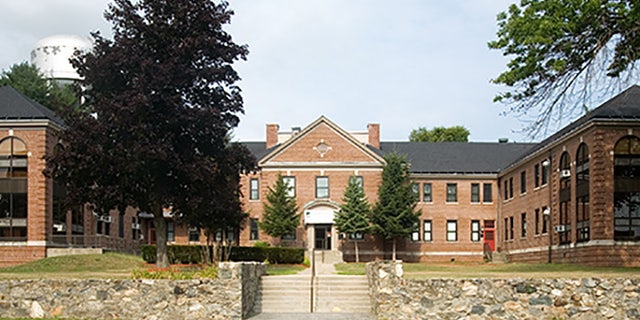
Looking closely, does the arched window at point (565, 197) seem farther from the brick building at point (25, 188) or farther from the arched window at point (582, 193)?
the brick building at point (25, 188)

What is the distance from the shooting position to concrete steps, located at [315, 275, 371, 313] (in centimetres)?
2272

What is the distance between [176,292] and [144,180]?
33.2 feet

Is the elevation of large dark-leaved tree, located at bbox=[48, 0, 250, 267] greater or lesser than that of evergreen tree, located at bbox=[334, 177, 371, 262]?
greater

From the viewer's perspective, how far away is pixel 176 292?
2089cm

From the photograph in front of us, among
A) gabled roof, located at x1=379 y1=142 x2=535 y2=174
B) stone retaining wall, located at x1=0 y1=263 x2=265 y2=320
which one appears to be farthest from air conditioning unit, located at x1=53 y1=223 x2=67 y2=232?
stone retaining wall, located at x1=0 y1=263 x2=265 y2=320

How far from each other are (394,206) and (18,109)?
2383 cm

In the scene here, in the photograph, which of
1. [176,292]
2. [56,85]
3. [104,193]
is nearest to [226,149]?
[104,193]

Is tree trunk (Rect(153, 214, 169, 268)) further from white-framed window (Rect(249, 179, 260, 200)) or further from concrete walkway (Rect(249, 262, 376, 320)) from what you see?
white-framed window (Rect(249, 179, 260, 200))

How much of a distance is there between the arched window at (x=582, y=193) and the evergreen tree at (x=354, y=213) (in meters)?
17.1

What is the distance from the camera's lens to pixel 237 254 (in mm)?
41781

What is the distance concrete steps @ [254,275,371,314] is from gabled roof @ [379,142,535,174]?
3541cm

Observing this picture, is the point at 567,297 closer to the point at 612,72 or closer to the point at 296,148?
Answer: the point at 612,72

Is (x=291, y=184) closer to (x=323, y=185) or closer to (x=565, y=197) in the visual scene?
(x=323, y=185)

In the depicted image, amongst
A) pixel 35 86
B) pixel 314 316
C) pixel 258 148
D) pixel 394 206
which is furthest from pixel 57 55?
pixel 314 316
